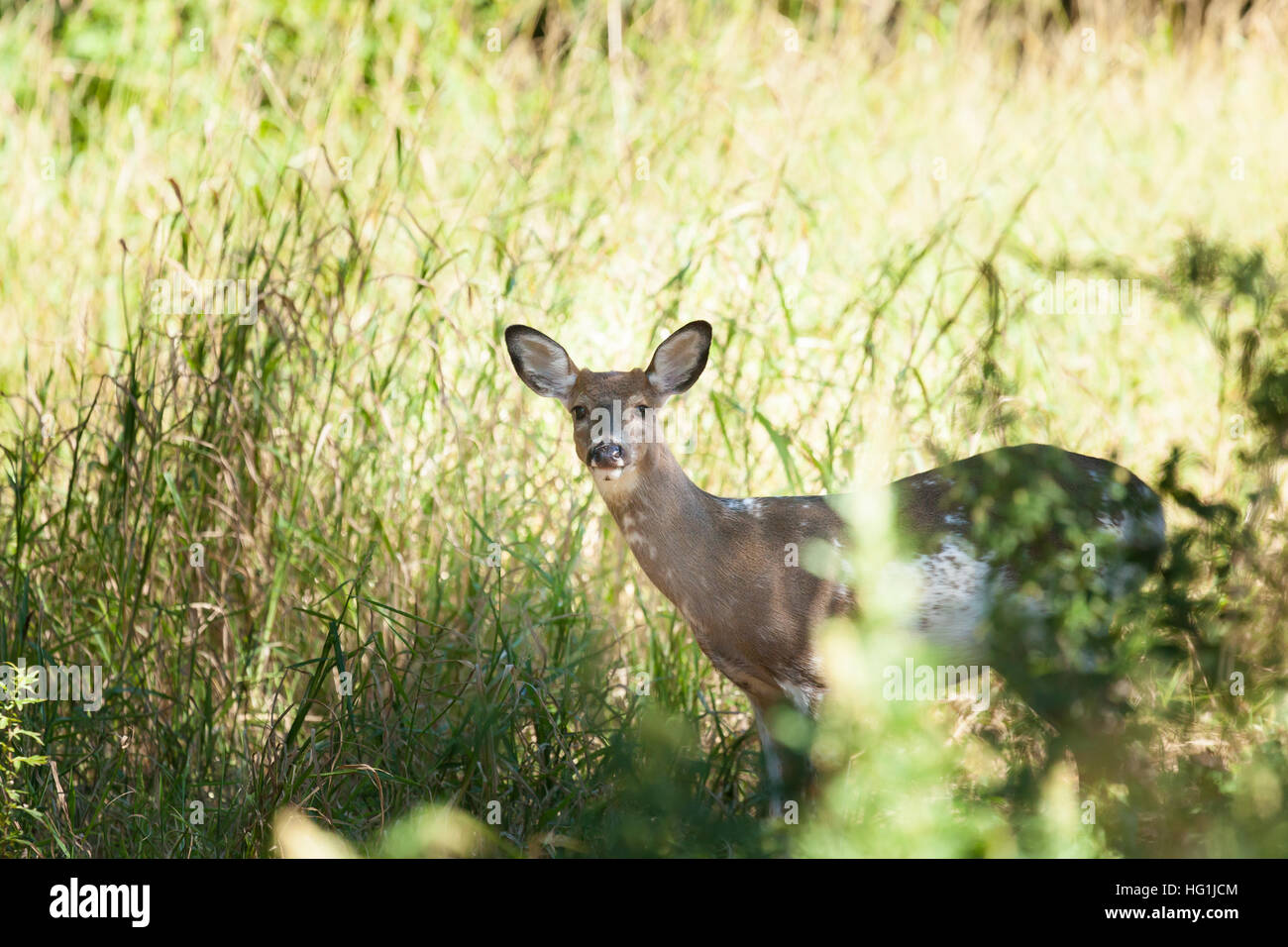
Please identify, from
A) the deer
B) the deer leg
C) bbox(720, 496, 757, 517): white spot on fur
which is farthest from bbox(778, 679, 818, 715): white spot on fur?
bbox(720, 496, 757, 517): white spot on fur

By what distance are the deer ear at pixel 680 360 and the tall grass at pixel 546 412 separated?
738 millimetres

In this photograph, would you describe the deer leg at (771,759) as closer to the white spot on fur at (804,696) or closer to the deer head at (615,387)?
the white spot on fur at (804,696)

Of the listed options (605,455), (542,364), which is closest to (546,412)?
(542,364)

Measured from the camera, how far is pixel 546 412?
5.22 metres

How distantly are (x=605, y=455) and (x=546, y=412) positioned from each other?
181 cm

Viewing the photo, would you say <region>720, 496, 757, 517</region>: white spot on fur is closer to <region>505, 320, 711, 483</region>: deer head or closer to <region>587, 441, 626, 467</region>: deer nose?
<region>505, 320, 711, 483</region>: deer head

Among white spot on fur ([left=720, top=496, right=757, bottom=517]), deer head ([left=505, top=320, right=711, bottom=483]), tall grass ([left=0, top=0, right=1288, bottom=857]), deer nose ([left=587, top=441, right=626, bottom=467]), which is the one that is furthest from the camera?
white spot on fur ([left=720, top=496, right=757, bottom=517])

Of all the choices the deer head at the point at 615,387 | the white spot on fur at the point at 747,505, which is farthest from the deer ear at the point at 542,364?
the white spot on fur at the point at 747,505

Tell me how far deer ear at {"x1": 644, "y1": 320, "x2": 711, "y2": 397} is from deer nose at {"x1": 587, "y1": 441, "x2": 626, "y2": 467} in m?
0.26

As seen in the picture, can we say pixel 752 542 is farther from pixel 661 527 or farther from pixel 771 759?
pixel 771 759

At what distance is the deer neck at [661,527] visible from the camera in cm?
367

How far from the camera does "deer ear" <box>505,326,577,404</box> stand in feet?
12.0

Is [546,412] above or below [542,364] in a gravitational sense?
above

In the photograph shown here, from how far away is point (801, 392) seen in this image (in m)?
5.44
